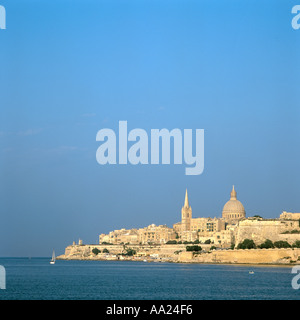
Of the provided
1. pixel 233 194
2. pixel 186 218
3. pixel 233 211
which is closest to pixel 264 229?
pixel 233 211

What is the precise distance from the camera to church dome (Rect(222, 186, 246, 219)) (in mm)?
88875

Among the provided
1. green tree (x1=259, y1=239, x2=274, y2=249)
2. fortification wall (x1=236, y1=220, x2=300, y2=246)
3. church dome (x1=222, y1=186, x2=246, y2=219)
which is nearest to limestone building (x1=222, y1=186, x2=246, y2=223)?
church dome (x1=222, y1=186, x2=246, y2=219)

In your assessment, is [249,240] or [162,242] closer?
[249,240]

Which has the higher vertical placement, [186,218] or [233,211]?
[233,211]

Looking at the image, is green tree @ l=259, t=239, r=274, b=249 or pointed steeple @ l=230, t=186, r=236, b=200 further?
pointed steeple @ l=230, t=186, r=236, b=200

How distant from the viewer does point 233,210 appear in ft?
292

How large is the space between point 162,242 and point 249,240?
1292 inches

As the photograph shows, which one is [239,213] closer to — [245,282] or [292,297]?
[245,282]

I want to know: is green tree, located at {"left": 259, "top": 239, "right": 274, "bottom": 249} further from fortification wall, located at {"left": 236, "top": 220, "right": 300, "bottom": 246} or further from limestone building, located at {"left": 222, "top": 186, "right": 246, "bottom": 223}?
limestone building, located at {"left": 222, "top": 186, "right": 246, "bottom": 223}

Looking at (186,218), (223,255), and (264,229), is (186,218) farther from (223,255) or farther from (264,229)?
(223,255)

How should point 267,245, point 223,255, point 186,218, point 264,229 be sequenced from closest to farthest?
point 267,245 < point 223,255 < point 264,229 < point 186,218
